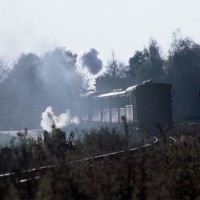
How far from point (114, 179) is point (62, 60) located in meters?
75.8

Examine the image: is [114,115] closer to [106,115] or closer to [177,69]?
[106,115]

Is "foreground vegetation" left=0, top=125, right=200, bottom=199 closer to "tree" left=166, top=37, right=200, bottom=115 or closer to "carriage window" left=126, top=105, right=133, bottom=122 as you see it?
"carriage window" left=126, top=105, right=133, bottom=122

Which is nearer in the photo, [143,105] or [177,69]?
[143,105]

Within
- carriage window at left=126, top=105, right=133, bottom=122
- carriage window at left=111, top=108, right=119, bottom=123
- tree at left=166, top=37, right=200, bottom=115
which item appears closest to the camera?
carriage window at left=126, top=105, right=133, bottom=122

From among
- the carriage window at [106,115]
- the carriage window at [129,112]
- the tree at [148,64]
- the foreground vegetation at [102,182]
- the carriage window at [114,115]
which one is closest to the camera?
the foreground vegetation at [102,182]

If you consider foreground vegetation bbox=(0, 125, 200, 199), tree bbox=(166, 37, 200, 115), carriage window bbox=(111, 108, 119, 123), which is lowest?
foreground vegetation bbox=(0, 125, 200, 199)

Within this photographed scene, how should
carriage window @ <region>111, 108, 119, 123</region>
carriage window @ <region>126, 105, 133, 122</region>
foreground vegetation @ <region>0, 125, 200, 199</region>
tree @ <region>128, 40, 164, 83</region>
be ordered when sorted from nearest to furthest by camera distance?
foreground vegetation @ <region>0, 125, 200, 199</region> → carriage window @ <region>126, 105, 133, 122</region> → carriage window @ <region>111, 108, 119, 123</region> → tree @ <region>128, 40, 164, 83</region>

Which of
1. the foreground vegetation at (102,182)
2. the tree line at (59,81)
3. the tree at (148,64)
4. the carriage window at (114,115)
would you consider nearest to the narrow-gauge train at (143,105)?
the carriage window at (114,115)

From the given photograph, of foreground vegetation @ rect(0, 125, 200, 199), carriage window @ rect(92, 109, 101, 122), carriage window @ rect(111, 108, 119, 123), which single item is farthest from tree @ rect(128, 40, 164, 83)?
foreground vegetation @ rect(0, 125, 200, 199)

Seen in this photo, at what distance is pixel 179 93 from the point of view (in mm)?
65250

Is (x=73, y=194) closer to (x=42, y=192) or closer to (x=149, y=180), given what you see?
(x=42, y=192)

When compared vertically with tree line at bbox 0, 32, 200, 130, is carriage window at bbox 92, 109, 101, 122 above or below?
below

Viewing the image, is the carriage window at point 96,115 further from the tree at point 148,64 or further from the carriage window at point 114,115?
the tree at point 148,64

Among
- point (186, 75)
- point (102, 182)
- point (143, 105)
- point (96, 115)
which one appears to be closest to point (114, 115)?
point (143, 105)
